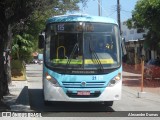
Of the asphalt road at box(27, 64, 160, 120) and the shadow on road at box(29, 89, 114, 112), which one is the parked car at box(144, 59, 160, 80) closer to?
the asphalt road at box(27, 64, 160, 120)

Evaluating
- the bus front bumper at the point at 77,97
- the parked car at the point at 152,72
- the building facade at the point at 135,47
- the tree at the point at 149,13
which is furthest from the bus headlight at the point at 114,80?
the building facade at the point at 135,47

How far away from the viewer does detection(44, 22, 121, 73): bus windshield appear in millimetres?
12320

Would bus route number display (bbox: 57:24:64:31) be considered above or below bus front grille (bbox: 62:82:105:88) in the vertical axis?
above

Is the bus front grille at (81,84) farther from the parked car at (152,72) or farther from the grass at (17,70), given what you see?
the grass at (17,70)

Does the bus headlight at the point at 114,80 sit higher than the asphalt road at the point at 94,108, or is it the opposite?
the bus headlight at the point at 114,80

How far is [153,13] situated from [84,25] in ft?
40.6

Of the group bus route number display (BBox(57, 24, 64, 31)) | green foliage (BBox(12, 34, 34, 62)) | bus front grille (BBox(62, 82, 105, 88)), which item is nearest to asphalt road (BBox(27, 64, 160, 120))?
bus front grille (BBox(62, 82, 105, 88))

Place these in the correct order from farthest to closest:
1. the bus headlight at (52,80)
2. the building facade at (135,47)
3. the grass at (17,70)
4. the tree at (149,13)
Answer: the building facade at (135,47)
the grass at (17,70)
the tree at (149,13)
the bus headlight at (52,80)

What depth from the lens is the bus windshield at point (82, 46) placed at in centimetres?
1232

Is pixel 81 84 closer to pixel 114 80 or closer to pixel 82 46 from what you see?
pixel 114 80

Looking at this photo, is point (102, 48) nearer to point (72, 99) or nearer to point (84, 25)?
point (84, 25)

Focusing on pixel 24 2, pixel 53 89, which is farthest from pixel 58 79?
pixel 24 2

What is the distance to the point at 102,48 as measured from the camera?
1259 cm

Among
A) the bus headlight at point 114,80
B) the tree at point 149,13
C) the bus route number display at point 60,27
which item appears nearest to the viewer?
the bus headlight at point 114,80
